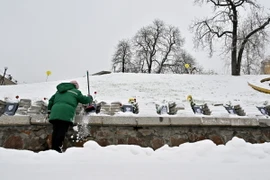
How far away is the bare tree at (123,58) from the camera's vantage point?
31.6 m

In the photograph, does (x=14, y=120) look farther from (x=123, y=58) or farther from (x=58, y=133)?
(x=123, y=58)

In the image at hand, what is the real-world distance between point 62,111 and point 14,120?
105 centimetres

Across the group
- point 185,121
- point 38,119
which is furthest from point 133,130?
point 38,119

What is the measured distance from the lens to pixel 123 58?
31.9 m

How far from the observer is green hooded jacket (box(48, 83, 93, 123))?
3.96 m

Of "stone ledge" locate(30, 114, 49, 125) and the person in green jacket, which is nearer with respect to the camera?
the person in green jacket

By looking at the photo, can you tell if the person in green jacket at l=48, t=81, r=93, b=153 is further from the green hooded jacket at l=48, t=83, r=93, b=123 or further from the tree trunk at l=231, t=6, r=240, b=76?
the tree trunk at l=231, t=6, r=240, b=76

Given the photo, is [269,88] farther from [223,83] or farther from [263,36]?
[263,36]

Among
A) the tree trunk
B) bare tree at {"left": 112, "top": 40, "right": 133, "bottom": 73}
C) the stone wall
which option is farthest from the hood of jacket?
bare tree at {"left": 112, "top": 40, "right": 133, "bottom": 73}

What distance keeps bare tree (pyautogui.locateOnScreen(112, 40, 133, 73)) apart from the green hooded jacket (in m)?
26.7

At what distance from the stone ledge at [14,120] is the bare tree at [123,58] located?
2674cm

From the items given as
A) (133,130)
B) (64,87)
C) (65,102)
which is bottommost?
(133,130)

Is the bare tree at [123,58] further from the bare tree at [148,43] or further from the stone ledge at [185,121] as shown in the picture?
the stone ledge at [185,121]

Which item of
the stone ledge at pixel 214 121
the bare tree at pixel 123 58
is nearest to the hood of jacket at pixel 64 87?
the stone ledge at pixel 214 121
